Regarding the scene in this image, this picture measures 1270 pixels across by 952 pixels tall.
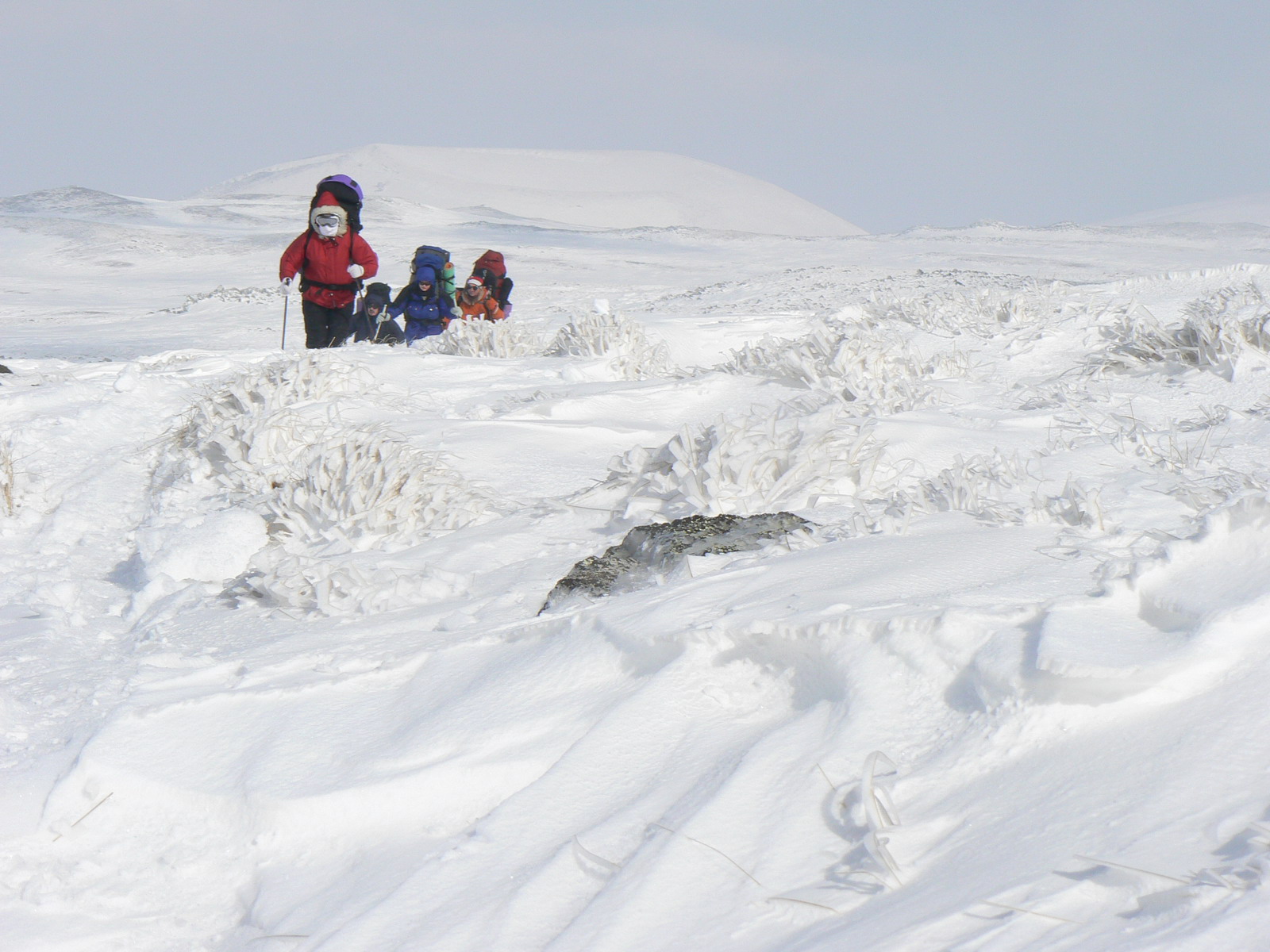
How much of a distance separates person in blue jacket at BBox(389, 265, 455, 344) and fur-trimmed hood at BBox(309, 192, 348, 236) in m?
1.63

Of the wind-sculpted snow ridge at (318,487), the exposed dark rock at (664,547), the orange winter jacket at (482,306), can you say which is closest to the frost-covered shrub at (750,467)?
the exposed dark rock at (664,547)

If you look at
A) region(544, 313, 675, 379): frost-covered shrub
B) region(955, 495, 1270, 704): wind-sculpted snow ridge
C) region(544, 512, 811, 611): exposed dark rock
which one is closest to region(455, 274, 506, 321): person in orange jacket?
→ region(544, 313, 675, 379): frost-covered shrub

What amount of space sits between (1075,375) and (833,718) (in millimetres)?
3831

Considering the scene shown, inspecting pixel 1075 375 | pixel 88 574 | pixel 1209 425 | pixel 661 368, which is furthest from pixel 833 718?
pixel 661 368

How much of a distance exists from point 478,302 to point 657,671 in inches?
313

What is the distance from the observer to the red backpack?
959 cm

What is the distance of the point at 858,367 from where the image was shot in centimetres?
497

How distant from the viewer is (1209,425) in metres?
3.60

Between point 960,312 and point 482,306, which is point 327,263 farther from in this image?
point 960,312

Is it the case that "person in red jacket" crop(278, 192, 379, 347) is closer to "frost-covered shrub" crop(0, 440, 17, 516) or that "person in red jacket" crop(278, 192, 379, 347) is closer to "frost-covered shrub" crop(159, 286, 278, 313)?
"frost-covered shrub" crop(0, 440, 17, 516)

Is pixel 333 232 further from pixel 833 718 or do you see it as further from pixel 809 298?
pixel 833 718

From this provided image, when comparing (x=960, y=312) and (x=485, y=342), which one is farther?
(x=485, y=342)

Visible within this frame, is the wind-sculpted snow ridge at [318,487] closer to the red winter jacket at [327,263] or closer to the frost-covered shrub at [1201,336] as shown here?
the red winter jacket at [327,263]

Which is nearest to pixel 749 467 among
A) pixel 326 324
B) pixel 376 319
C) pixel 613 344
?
pixel 613 344
